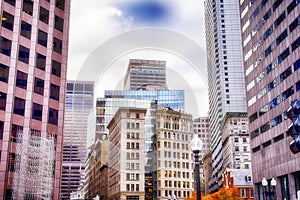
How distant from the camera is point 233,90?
15550 cm

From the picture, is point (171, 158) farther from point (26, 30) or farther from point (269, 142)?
point (26, 30)

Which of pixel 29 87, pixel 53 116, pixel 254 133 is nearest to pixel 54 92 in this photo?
pixel 53 116

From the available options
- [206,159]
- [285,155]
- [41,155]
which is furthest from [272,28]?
[206,159]

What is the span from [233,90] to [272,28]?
291 ft

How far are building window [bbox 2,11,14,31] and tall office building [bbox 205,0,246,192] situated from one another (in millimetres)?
104817

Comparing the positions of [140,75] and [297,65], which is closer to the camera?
[297,65]

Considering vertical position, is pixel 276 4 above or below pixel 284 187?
above

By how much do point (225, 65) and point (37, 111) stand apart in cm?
11306

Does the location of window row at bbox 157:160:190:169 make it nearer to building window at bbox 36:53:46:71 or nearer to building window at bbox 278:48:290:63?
building window at bbox 278:48:290:63

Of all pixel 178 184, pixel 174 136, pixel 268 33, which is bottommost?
pixel 178 184

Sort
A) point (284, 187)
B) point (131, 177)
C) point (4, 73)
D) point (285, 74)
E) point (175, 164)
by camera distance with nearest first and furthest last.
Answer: point (4, 73)
point (285, 74)
point (284, 187)
point (131, 177)
point (175, 164)

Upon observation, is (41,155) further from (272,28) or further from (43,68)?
(272,28)

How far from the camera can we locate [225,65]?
520 feet

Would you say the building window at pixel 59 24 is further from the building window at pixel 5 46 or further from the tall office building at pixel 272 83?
the tall office building at pixel 272 83
